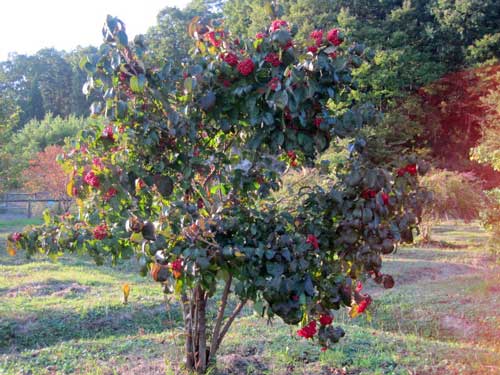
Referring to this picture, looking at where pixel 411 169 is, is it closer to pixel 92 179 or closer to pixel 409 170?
pixel 409 170

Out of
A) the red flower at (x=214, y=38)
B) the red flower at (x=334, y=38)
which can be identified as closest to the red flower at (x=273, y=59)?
the red flower at (x=334, y=38)

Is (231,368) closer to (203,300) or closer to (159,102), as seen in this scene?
(203,300)

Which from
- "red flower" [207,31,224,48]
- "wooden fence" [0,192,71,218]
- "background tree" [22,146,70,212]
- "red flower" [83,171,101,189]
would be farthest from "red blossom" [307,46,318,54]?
"wooden fence" [0,192,71,218]

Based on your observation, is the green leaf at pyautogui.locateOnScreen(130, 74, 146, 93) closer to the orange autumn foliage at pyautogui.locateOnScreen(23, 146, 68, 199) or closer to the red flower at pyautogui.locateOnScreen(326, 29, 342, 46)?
the red flower at pyautogui.locateOnScreen(326, 29, 342, 46)

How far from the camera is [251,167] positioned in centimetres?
256

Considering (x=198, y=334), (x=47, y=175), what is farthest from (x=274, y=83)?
(x=47, y=175)

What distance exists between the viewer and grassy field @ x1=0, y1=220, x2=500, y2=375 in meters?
3.50

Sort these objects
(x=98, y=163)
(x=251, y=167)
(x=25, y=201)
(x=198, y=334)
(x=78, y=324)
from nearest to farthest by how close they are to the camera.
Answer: (x=98, y=163) → (x=251, y=167) → (x=198, y=334) → (x=78, y=324) → (x=25, y=201)

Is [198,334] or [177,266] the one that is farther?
[198,334]

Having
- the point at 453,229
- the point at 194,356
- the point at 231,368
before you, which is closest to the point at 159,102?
the point at 194,356

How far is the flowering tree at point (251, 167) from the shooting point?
2.09 meters

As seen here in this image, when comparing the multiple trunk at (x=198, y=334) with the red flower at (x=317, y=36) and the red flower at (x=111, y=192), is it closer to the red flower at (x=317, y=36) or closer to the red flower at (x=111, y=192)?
the red flower at (x=111, y=192)

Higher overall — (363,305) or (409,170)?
(409,170)

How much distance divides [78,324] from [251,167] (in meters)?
3.83
